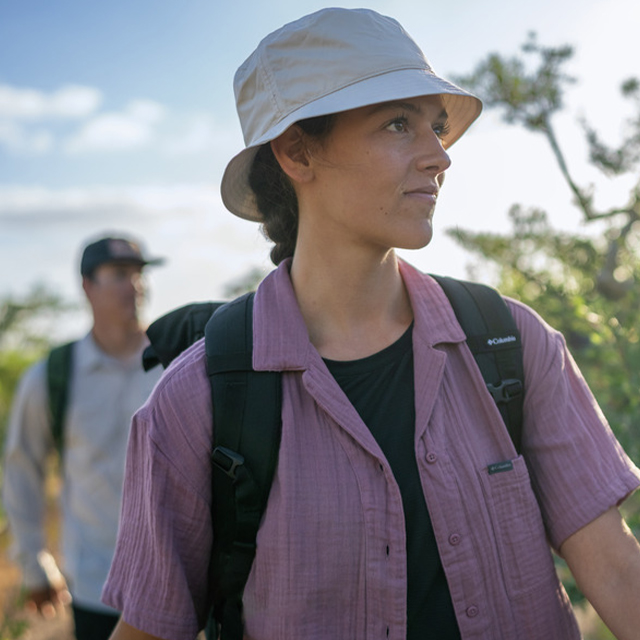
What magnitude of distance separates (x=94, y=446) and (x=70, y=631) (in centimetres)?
358

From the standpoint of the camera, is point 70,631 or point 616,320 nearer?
point 616,320

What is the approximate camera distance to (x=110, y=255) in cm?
475

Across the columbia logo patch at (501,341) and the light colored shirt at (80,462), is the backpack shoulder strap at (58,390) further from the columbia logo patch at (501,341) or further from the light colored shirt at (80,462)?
the columbia logo patch at (501,341)

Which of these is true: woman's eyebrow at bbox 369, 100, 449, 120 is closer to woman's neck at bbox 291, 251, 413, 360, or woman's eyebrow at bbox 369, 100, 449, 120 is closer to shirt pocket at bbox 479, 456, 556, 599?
woman's neck at bbox 291, 251, 413, 360

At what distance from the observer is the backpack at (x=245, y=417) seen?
1886 millimetres

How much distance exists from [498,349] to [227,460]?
741mm

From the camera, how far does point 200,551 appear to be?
1976 millimetres

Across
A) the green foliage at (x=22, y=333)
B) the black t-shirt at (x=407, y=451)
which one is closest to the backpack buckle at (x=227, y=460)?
the black t-shirt at (x=407, y=451)

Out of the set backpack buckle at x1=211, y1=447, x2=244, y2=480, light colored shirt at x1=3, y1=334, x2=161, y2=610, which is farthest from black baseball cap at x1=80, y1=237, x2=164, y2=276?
backpack buckle at x1=211, y1=447, x2=244, y2=480

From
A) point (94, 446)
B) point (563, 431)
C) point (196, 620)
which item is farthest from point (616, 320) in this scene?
point (94, 446)

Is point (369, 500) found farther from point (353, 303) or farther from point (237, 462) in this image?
point (353, 303)

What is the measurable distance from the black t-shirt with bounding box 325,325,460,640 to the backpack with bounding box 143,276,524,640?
7.9 inches

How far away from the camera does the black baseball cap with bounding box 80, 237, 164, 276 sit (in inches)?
187

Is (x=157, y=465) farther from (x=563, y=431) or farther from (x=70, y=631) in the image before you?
(x=70, y=631)
